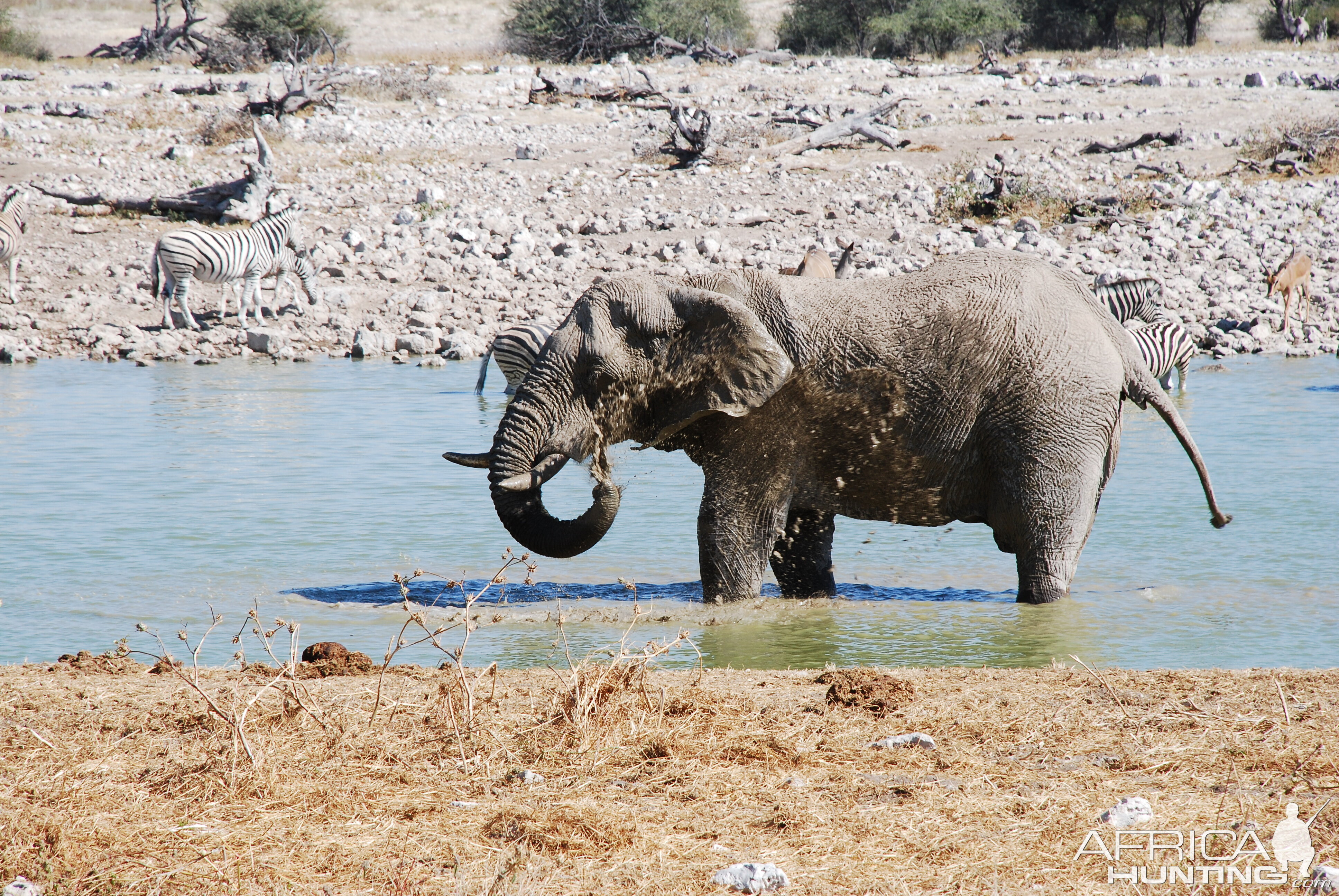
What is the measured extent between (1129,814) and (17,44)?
45.2 metres

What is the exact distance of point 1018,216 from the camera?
2006cm

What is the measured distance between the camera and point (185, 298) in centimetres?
1797

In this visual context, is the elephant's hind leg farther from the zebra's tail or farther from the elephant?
the zebra's tail

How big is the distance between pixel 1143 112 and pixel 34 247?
18961 millimetres

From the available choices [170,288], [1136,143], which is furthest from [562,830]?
[1136,143]

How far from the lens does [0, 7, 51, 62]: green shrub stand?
134 ft

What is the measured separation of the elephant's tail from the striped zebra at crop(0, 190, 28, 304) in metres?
15.9

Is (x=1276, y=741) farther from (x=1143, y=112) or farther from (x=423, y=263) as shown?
(x=1143, y=112)

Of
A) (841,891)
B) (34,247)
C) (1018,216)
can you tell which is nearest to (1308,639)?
(841,891)

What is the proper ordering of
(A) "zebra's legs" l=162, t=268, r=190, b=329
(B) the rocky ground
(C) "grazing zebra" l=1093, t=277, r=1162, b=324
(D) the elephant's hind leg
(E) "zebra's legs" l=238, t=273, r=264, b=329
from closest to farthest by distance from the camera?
(D) the elephant's hind leg < (C) "grazing zebra" l=1093, t=277, r=1162, b=324 < (A) "zebra's legs" l=162, t=268, r=190, b=329 < (B) the rocky ground < (E) "zebra's legs" l=238, t=273, r=264, b=329

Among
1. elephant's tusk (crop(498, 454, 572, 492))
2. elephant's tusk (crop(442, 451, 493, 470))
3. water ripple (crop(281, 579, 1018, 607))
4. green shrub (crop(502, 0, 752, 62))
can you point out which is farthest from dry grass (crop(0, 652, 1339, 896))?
green shrub (crop(502, 0, 752, 62))

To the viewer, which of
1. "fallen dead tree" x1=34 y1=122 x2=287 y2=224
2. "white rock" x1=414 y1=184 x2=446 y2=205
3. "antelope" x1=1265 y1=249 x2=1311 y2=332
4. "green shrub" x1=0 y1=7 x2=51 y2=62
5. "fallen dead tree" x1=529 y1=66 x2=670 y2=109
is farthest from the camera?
"green shrub" x1=0 y1=7 x2=51 y2=62

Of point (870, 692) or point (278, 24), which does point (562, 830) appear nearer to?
point (870, 692)

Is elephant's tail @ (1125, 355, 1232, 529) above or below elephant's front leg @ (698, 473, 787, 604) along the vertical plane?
above
